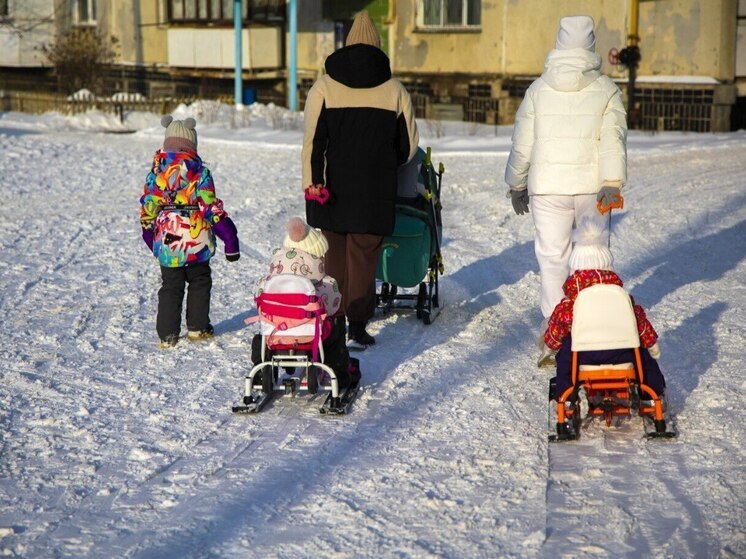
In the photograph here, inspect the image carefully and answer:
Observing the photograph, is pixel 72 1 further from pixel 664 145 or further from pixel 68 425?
pixel 68 425

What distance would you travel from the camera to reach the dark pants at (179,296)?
7.44 metres

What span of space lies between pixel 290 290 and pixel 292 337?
25cm

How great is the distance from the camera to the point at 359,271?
7.41m

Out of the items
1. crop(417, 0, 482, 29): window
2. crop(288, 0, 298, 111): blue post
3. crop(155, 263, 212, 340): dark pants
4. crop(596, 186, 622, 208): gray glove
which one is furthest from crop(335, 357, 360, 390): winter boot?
crop(417, 0, 482, 29): window

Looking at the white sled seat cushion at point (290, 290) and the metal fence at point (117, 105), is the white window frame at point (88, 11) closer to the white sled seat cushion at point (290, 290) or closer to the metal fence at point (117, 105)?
the metal fence at point (117, 105)

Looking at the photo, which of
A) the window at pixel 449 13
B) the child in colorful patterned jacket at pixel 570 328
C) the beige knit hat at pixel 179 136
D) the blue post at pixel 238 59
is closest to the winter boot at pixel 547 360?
the child in colorful patterned jacket at pixel 570 328

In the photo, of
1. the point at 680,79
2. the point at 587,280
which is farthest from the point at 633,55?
the point at 587,280

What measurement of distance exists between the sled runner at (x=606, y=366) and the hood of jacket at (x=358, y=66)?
7.25 feet

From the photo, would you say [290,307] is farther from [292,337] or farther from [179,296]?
[179,296]

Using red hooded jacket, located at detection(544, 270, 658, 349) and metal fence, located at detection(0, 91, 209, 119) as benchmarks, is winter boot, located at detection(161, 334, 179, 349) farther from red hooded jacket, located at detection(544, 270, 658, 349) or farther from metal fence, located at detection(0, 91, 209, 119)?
metal fence, located at detection(0, 91, 209, 119)

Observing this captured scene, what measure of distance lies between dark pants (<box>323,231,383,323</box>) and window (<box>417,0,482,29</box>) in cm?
1832

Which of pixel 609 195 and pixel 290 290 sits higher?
pixel 609 195

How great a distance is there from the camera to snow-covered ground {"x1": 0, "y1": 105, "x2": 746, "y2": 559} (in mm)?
4588

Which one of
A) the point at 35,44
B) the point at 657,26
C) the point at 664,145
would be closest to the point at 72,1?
the point at 35,44
